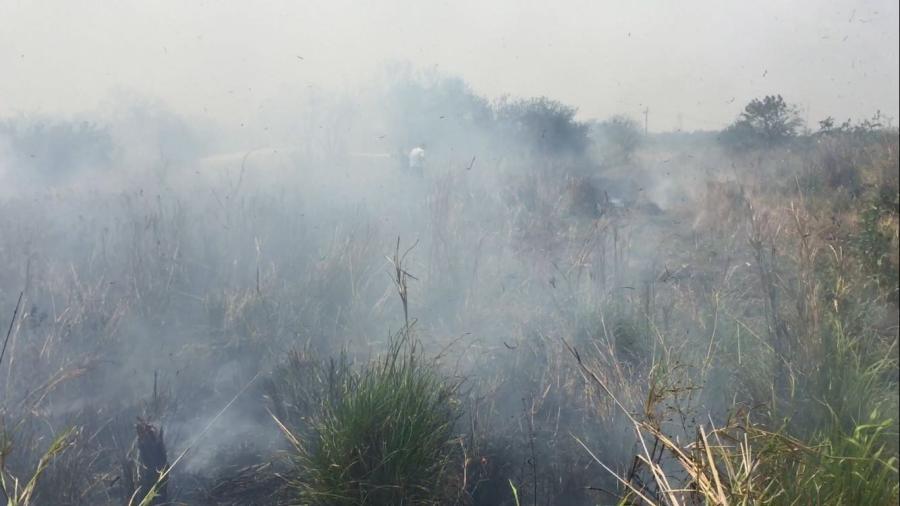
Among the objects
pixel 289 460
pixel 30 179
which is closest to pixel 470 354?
pixel 289 460

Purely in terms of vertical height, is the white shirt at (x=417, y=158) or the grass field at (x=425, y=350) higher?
the white shirt at (x=417, y=158)

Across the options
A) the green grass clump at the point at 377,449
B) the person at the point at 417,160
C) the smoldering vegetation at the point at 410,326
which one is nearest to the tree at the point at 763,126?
the smoldering vegetation at the point at 410,326

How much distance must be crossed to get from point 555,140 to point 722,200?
182 cm

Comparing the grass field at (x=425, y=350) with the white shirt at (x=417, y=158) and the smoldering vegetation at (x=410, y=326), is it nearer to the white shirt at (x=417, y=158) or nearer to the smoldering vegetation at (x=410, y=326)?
the smoldering vegetation at (x=410, y=326)

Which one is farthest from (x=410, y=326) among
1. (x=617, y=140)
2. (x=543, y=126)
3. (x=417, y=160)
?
(x=617, y=140)

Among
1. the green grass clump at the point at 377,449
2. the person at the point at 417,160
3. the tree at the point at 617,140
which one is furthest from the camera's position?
the tree at the point at 617,140

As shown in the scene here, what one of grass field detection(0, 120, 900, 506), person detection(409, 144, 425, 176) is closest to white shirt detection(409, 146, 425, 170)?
person detection(409, 144, 425, 176)

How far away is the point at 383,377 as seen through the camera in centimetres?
226

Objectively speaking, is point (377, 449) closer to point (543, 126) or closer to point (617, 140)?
Answer: point (543, 126)

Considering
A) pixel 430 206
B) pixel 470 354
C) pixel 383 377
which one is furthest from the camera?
pixel 430 206

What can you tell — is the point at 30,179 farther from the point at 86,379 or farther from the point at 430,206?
the point at 430,206

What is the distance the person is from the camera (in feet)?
16.4

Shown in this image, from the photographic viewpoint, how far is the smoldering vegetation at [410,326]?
87.7 inches

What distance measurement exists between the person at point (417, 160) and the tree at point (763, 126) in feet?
8.61
